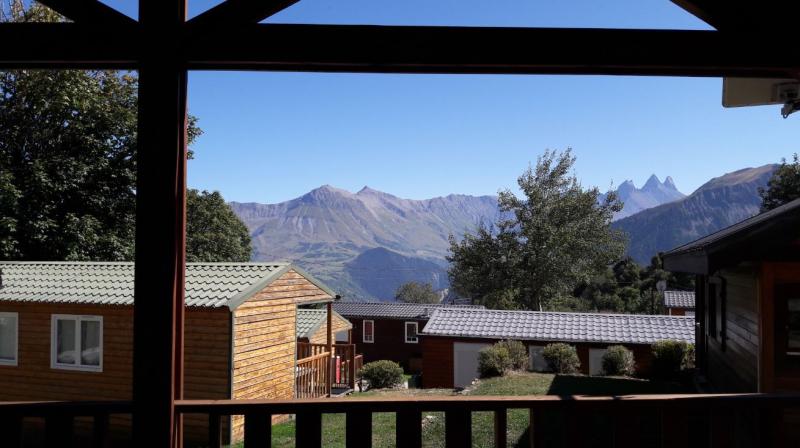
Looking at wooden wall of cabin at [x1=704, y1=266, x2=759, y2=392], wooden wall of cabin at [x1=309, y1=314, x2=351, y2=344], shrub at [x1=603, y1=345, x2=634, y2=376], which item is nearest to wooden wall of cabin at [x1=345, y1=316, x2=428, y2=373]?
wooden wall of cabin at [x1=309, y1=314, x2=351, y2=344]

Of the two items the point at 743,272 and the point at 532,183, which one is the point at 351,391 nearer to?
the point at 743,272

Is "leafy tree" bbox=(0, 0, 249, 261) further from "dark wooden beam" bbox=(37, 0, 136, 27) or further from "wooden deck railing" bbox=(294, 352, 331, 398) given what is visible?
"dark wooden beam" bbox=(37, 0, 136, 27)

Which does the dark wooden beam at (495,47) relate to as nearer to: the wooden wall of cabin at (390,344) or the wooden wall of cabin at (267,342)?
the wooden wall of cabin at (267,342)

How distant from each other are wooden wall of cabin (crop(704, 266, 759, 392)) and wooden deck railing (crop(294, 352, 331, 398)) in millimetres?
8105

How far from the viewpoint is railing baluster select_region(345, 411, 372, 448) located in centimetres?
250

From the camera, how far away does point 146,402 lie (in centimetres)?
244

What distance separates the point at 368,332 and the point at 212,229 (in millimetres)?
9895

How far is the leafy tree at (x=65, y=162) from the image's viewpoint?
1825cm

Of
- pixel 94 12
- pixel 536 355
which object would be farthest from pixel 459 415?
pixel 536 355

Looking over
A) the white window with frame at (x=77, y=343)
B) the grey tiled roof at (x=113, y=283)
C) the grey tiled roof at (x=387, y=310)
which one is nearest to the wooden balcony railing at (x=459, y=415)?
the grey tiled roof at (x=113, y=283)

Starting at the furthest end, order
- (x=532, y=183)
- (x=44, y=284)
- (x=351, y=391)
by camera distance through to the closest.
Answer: (x=532, y=183) < (x=351, y=391) < (x=44, y=284)

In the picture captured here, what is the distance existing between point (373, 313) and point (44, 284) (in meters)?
22.0

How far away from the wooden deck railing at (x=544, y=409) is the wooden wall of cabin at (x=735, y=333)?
163 inches

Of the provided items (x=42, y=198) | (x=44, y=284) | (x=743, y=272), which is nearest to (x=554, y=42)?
(x=743, y=272)
